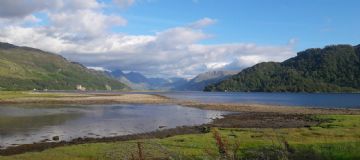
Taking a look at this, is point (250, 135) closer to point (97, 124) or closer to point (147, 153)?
point (147, 153)

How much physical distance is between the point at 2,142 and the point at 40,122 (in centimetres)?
2654

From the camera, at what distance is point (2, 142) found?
2063 inches

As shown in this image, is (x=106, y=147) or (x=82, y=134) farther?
(x=82, y=134)

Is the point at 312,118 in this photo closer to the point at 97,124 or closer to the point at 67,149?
the point at 97,124

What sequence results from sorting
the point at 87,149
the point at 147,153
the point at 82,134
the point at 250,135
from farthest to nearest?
the point at 82,134 < the point at 250,135 < the point at 87,149 < the point at 147,153

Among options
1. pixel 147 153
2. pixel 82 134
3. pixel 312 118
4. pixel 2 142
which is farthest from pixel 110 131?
pixel 312 118

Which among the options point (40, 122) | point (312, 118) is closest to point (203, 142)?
point (40, 122)

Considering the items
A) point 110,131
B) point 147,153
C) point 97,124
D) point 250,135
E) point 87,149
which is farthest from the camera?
point 97,124

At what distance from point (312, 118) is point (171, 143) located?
5139 centimetres

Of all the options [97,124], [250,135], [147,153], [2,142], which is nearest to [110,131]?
[97,124]

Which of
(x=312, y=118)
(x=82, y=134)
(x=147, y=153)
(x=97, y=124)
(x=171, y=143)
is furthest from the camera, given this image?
(x=312, y=118)

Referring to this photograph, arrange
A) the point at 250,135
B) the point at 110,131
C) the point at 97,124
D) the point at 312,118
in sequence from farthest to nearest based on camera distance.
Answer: the point at 312,118 < the point at 97,124 < the point at 110,131 < the point at 250,135

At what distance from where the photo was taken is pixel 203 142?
43.0 metres

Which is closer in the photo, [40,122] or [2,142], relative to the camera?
[2,142]
